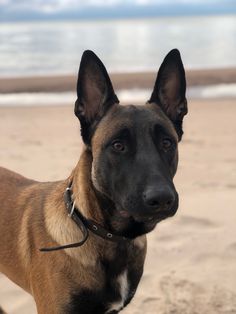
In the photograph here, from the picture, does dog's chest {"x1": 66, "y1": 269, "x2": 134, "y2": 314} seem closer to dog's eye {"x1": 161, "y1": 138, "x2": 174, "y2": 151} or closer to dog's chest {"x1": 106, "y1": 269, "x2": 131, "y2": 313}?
dog's chest {"x1": 106, "y1": 269, "x2": 131, "y2": 313}

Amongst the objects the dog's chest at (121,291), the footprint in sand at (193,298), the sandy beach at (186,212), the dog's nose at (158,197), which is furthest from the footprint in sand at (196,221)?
the dog's nose at (158,197)

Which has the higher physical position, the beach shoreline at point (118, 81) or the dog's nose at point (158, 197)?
the dog's nose at point (158, 197)

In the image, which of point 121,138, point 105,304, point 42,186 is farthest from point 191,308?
point 121,138

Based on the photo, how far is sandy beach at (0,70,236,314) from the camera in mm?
4289

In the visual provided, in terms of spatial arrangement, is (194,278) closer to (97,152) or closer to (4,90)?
(97,152)

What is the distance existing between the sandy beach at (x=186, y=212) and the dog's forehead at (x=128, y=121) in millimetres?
1659

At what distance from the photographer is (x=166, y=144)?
3.15 metres

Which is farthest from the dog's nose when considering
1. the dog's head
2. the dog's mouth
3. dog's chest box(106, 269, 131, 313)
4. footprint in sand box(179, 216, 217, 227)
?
footprint in sand box(179, 216, 217, 227)

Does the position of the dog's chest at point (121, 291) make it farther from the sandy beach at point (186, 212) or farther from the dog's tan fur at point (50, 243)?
the sandy beach at point (186, 212)

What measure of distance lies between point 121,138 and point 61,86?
49.0ft

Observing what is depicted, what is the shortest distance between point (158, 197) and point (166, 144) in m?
0.51

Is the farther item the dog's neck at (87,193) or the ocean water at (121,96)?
the ocean water at (121,96)

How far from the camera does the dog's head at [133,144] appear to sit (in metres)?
2.84

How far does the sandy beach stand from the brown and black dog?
1070mm
